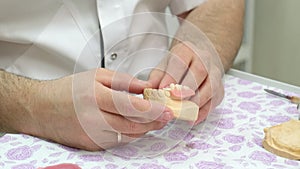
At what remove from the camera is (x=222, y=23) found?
102cm

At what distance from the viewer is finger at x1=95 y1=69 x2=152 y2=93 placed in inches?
27.9

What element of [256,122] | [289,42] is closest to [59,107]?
[256,122]

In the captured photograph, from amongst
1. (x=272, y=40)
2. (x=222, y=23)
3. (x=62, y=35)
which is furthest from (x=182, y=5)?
(x=272, y=40)

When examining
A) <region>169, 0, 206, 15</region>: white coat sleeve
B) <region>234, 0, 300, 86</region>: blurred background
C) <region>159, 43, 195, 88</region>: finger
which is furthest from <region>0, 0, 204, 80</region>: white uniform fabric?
<region>234, 0, 300, 86</region>: blurred background

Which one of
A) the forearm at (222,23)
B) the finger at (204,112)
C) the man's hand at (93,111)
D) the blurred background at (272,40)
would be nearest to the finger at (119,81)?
the man's hand at (93,111)

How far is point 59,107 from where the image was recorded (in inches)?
29.2

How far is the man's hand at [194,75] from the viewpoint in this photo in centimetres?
77

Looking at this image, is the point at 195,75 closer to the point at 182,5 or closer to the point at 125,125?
the point at 125,125

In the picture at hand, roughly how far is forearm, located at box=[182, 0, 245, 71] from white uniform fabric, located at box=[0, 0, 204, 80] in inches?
5.0

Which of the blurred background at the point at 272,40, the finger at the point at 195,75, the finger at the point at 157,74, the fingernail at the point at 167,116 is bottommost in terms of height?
the blurred background at the point at 272,40

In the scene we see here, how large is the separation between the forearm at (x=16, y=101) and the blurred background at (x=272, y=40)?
1.14 m

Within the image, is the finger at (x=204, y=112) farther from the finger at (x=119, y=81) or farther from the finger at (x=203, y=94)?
the finger at (x=119, y=81)

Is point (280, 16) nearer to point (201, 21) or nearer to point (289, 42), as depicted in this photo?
point (289, 42)

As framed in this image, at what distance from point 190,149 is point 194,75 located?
13 cm
